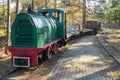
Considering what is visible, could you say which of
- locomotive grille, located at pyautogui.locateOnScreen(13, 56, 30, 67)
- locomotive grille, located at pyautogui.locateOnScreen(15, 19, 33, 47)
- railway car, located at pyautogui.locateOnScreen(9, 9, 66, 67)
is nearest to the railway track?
railway car, located at pyautogui.locateOnScreen(9, 9, 66, 67)

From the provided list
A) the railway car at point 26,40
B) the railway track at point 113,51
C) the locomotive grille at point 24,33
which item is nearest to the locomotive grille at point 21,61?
the railway car at point 26,40

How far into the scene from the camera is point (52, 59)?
1625 cm

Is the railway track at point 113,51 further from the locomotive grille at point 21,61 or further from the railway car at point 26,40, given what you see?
the locomotive grille at point 21,61

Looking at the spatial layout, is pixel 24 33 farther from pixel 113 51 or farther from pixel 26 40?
pixel 113 51

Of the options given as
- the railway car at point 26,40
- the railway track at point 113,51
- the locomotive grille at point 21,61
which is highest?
the railway car at point 26,40

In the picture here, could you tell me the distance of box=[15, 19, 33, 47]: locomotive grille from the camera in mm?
13438

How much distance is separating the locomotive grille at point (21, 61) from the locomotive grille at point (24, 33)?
2.87 feet

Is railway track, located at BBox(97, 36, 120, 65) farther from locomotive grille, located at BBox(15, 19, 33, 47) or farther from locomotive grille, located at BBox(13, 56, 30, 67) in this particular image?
locomotive grille, located at BBox(13, 56, 30, 67)

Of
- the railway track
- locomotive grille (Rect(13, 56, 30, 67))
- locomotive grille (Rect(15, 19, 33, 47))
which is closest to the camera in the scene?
locomotive grille (Rect(13, 56, 30, 67))

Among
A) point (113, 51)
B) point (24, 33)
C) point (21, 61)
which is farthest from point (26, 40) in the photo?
point (113, 51)

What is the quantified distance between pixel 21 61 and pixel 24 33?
4.78 ft

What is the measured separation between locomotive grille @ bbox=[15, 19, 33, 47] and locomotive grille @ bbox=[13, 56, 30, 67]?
2.87 feet

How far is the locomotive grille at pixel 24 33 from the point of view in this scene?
13438 mm

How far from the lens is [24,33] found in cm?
1359
